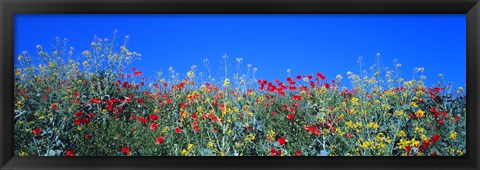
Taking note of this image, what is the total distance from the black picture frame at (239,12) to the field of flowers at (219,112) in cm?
22

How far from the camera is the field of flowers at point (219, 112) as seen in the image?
2.51 meters

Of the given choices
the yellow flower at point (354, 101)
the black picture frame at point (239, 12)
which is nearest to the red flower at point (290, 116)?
the yellow flower at point (354, 101)

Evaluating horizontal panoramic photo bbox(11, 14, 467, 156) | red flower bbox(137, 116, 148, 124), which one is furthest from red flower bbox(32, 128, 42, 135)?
red flower bbox(137, 116, 148, 124)

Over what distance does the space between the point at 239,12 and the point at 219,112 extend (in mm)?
612

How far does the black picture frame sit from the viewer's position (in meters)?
2.21

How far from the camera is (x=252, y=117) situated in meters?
2.60

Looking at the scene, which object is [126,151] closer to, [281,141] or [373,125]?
[281,141]

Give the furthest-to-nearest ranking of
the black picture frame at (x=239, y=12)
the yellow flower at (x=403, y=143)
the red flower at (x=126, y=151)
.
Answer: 1. the yellow flower at (x=403, y=143)
2. the red flower at (x=126, y=151)
3. the black picture frame at (x=239, y=12)

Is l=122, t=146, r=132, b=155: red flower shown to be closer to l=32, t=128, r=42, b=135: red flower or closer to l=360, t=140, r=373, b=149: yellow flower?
l=32, t=128, r=42, b=135: red flower

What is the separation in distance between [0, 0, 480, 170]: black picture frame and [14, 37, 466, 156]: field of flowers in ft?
0.73

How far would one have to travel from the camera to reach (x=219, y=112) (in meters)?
2.63

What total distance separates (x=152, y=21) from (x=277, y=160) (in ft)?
2.91

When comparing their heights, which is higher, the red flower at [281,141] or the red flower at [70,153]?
the red flower at [281,141]

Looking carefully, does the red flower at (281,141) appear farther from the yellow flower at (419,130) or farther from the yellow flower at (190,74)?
the yellow flower at (419,130)
